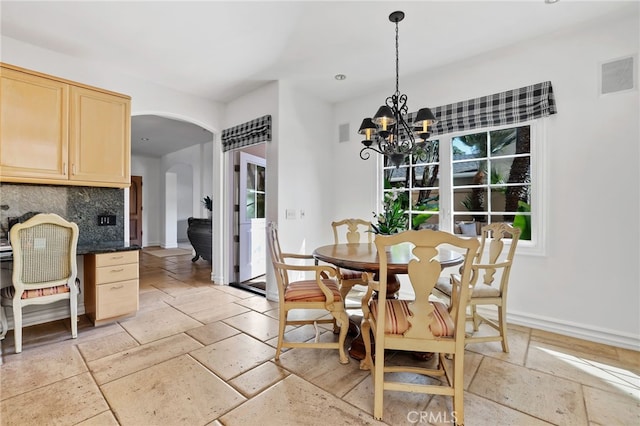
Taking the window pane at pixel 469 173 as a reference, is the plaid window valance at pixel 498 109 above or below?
above

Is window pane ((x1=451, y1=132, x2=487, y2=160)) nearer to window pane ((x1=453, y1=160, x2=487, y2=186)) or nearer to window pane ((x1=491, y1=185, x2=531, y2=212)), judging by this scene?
window pane ((x1=453, y1=160, x2=487, y2=186))

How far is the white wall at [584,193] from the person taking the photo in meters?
2.40

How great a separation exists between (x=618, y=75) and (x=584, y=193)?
3.36 feet

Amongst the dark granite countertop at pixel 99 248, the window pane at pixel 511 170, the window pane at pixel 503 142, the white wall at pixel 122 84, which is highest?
the white wall at pixel 122 84

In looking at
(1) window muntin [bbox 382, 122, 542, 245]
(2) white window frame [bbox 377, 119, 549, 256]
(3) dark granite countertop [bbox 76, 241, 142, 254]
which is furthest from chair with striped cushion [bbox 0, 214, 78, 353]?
(2) white window frame [bbox 377, 119, 549, 256]

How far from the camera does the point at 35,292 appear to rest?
2.38 meters

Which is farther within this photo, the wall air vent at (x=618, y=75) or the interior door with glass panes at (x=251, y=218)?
the interior door with glass panes at (x=251, y=218)

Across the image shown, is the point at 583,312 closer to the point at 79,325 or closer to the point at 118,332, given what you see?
the point at 118,332

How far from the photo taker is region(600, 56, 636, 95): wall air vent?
2391 millimetres

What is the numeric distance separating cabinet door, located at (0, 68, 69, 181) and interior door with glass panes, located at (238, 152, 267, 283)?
7.15 feet

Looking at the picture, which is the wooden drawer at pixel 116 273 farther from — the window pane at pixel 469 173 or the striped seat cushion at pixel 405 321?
the window pane at pixel 469 173

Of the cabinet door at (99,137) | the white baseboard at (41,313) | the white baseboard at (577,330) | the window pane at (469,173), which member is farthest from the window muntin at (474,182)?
the white baseboard at (41,313)

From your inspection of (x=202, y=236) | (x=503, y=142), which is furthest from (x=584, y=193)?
(x=202, y=236)

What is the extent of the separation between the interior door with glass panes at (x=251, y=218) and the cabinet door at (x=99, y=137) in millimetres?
1663
